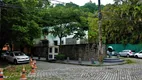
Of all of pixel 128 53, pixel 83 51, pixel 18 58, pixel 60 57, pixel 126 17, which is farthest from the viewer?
pixel 128 53

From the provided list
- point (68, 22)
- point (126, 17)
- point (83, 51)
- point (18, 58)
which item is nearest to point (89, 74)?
point (126, 17)

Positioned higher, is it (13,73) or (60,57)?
(60,57)

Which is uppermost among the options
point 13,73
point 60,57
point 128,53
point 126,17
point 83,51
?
point 126,17

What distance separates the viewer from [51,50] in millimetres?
36656

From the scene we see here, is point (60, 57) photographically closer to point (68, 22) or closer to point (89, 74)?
point (68, 22)

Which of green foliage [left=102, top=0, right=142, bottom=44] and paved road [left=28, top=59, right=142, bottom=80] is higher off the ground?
green foliage [left=102, top=0, right=142, bottom=44]

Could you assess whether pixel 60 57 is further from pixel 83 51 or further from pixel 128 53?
pixel 128 53

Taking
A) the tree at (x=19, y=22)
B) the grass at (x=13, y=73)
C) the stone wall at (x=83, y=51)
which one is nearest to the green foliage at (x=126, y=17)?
the grass at (x=13, y=73)

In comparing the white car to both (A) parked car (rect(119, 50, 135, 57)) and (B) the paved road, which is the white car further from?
(A) parked car (rect(119, 50, 135, 57))

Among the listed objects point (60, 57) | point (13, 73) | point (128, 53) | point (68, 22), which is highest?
point (68, 22)

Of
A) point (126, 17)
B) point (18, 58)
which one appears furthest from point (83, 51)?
point (126, 17)

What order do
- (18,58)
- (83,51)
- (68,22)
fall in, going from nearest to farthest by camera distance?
(18,58) → (83,51) → (68,22)

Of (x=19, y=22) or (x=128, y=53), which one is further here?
(x=128, y=53)

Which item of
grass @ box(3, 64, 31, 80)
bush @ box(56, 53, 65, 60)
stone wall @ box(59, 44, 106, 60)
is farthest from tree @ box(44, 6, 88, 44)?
grass @ box(3, 64, 31, 80)
